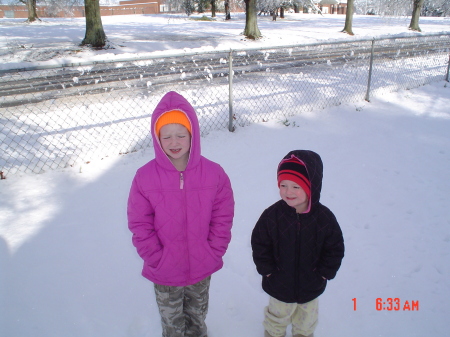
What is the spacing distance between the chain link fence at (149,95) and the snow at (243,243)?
1.70ft

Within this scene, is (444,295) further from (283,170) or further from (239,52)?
(239,52)

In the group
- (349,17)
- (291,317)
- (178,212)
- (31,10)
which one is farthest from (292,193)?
(31,10)

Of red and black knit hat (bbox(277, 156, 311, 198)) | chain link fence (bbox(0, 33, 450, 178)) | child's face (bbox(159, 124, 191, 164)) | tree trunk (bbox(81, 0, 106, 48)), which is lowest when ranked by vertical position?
chain link fence (bbox(0, 33, 450, 178))

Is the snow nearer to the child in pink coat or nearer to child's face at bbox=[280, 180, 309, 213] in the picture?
the child in pink coat

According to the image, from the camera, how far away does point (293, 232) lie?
75.6 inches

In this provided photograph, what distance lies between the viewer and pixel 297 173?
1.83 m

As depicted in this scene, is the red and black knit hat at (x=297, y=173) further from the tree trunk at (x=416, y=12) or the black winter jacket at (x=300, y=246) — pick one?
the tree trunk at (x=416, y=12)

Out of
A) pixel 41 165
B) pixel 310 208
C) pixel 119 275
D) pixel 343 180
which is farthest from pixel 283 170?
pixel 41 165

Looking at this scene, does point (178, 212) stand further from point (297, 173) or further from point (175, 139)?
point (297, 173)

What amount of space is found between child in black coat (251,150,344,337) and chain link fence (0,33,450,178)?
11.0 ft

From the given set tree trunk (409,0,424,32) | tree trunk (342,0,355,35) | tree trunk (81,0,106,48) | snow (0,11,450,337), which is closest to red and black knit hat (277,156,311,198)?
snow (0,11,450,337)

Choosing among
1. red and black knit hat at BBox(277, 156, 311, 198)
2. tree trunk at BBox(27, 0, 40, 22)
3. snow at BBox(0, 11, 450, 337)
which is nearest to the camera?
red and black knit hat at BBox(277, 156, 311, 198)

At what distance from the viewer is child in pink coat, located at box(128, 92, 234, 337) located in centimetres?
190
